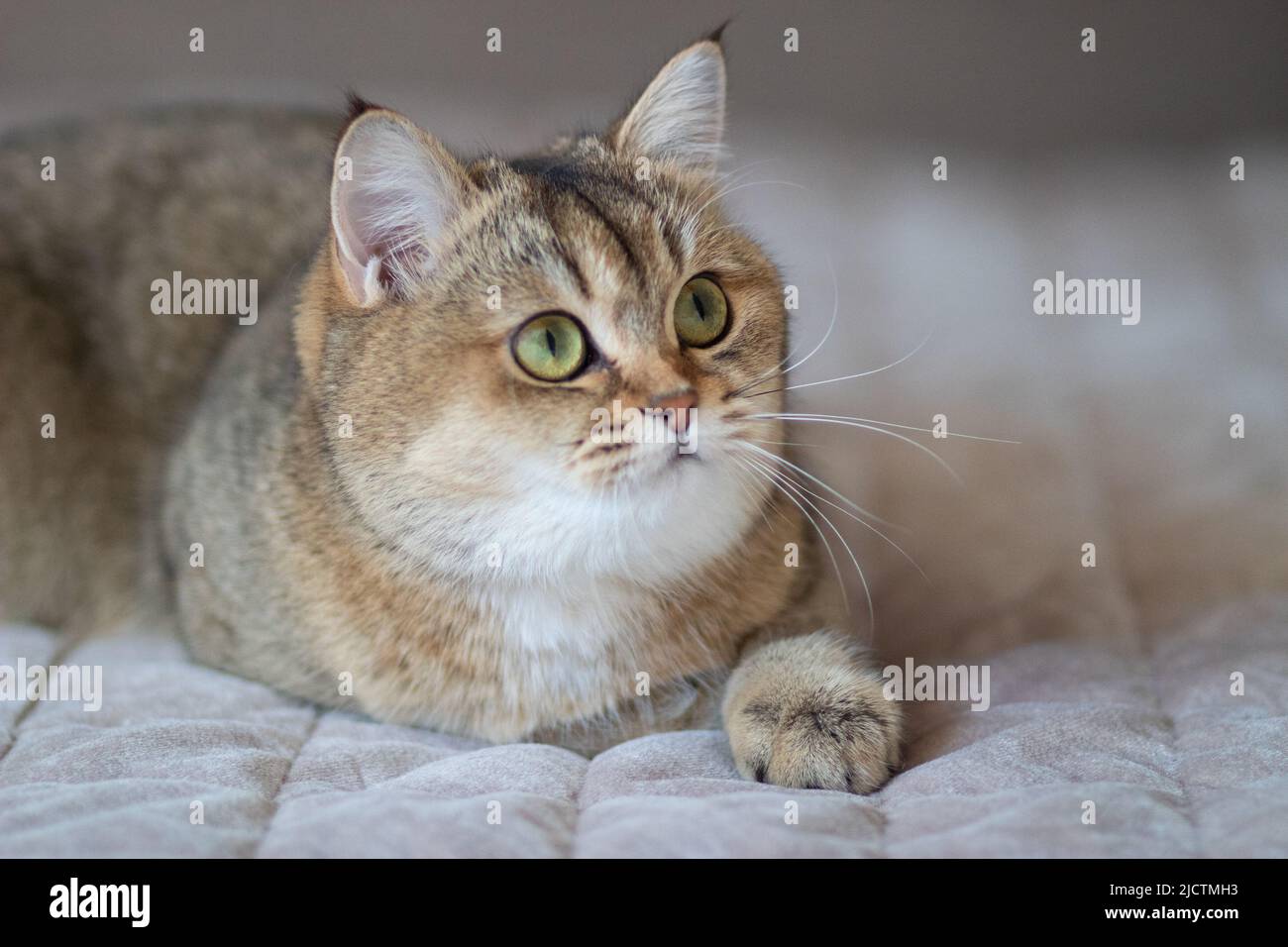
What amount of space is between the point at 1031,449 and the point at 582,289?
4.06 ft

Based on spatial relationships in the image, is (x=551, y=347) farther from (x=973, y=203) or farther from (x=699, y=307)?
(x=973, y=203)

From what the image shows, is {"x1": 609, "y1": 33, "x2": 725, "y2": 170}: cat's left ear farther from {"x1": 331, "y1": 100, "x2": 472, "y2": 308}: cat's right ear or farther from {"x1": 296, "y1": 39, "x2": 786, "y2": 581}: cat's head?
{"x1": 331, "y1": 100, "x2": 472, "y2": 308}: cat's right ear

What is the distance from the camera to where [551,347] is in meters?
1.30

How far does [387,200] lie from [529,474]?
1.24 feet

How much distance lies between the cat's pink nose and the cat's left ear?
1.51ft

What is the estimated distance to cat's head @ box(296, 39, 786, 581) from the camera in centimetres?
125

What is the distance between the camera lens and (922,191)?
3188 mm

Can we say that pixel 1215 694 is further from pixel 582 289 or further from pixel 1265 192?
pixel 1265 192
